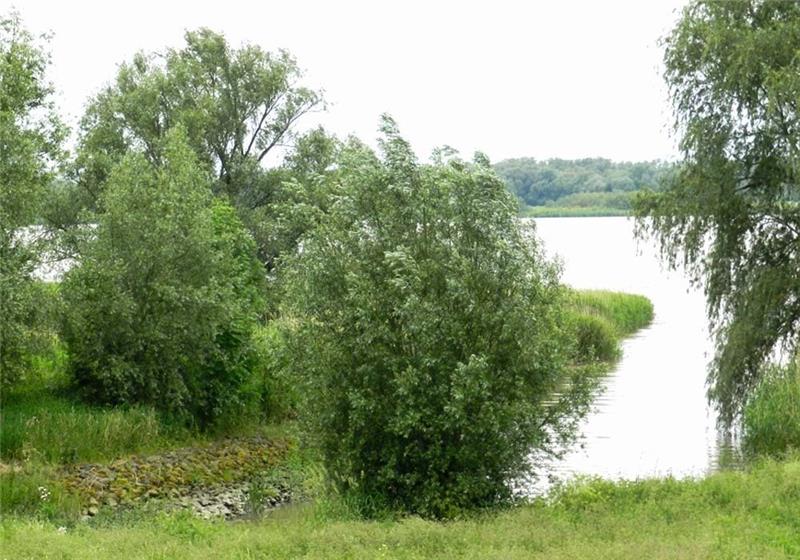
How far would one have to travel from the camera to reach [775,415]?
2698 cm

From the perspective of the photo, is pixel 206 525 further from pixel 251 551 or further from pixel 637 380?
pixel 637 380

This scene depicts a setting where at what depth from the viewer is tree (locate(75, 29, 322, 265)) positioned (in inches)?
2202

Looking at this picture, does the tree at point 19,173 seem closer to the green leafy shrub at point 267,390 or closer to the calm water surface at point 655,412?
the green leafy shrub at point 267,390

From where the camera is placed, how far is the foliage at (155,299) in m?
29.7

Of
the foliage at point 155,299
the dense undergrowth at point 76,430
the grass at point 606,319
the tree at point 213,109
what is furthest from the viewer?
the tree at point 213,109

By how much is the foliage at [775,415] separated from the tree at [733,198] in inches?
57.2

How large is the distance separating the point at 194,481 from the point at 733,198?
46.5 feet

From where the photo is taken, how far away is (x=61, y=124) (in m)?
28.8

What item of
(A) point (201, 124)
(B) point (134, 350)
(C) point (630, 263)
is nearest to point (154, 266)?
(B) point (134, 350)

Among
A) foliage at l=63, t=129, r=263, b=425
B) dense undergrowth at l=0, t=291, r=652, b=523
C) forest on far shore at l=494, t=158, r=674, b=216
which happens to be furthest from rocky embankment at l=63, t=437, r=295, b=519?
forest on far shore at l=494, t=158, r=674, b=216

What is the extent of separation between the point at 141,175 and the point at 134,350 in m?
4.45

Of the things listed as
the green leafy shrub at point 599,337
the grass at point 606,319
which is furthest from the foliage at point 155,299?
the green leafy shrub at point 599,337

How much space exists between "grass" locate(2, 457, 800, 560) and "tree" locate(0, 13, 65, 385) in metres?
7.72

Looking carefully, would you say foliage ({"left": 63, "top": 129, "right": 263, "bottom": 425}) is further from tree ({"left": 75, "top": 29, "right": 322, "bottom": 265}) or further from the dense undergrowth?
tree ({"left": 75, "top": 29, "right": 322, "bottom": 265})
